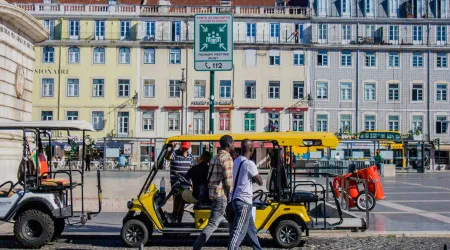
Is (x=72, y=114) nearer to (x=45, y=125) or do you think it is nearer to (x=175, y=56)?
(x=175, y=56)

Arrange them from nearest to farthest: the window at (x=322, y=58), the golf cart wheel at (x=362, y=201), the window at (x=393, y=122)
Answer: the golf cart wheel at (x=362, y=201), the window at (x=322, y=58), the window at (x=393, y=122)

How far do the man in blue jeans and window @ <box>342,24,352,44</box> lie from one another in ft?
179

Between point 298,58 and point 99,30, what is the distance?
17.5m

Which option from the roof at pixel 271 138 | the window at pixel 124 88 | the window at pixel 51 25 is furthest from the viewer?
the window at pixel 124 88

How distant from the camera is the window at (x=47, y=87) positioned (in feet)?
204

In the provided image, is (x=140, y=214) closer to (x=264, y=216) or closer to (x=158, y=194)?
(x=158, y=194)

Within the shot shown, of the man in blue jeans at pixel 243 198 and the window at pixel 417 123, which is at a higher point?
the window at pixel 417 123

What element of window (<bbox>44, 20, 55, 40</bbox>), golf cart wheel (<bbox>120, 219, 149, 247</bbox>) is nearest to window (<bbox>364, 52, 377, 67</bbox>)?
window (<bbox>44, 20, 55, 40</bbox>)

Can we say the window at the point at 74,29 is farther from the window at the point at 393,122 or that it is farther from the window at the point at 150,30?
the window at the point at 393,122

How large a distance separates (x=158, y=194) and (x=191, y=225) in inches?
31.9

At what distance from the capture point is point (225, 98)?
62.7 m

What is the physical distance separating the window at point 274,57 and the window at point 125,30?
1247cm

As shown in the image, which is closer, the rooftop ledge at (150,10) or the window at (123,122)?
the rooftop ledge at (150,10)

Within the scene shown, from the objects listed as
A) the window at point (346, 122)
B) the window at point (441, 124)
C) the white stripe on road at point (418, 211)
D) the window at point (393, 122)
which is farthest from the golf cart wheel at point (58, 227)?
the window at point (441, 124)
